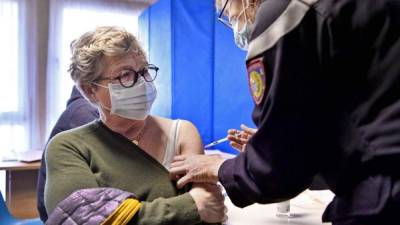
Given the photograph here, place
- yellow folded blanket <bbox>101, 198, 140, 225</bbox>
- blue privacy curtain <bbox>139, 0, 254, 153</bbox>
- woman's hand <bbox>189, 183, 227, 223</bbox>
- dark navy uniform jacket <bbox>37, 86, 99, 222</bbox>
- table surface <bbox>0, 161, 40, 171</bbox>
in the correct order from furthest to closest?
table surface <bbox>0, 161, 40, 171</bbox> → blue privacy curtain <bbox>139, 0, 254, 153</bbox> → dark navy uniform jacket <bbox>37, 86, 99, 222</bbox> → woman's hand <bbox>189, 183, 227, 223</bbox> → yellow folded blanket <bbox>101, 198, 140, 225</bbox>

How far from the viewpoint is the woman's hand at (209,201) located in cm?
113

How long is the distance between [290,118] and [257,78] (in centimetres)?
9

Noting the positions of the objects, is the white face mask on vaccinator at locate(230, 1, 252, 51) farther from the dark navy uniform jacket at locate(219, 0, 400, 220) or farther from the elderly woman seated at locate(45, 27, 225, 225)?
the elderly woman seated at locate(45, 27, 225, 225)

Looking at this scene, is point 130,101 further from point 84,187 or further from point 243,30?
point 243,30

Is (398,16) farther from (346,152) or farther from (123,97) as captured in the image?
(123,97)

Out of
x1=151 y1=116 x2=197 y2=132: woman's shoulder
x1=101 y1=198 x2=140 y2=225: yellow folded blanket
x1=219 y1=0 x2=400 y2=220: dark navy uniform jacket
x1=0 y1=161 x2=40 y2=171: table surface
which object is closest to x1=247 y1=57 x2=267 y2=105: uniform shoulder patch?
x1=219 y1=0 x2=400 y2=220: dark navy uniform jacket

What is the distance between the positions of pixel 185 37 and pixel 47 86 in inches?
77.9

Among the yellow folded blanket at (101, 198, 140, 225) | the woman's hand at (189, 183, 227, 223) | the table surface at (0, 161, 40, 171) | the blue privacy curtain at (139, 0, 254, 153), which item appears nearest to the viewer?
the yellow folded blanket at (101, 198, 140, 225)

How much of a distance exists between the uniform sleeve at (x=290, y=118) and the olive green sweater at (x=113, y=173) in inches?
18.0

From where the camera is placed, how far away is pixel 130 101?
1.32 metres

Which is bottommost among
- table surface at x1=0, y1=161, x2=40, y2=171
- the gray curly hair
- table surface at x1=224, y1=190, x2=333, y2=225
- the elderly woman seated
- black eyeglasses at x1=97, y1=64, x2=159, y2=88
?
table surface at x1=0, y1=161, x2=40, y2=171

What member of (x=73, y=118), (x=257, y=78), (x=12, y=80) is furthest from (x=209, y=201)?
(x=12, y=80)

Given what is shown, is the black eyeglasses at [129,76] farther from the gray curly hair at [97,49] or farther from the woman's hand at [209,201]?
the woman's hand at [209,201]

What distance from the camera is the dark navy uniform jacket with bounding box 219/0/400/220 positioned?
0.60 metres
